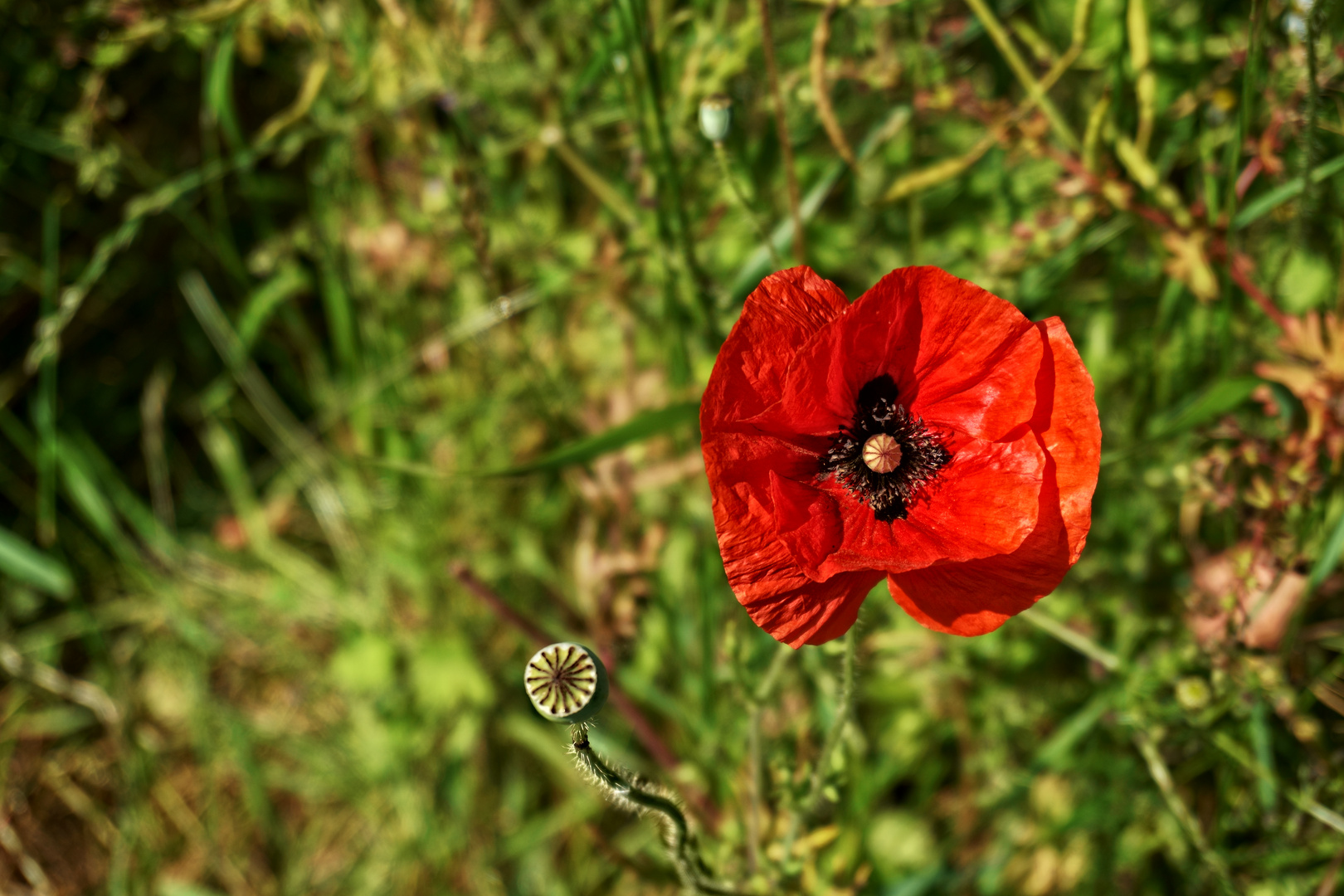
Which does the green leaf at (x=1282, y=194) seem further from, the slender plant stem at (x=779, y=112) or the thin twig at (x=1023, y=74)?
the slender plant stem at (x=779, y=112)

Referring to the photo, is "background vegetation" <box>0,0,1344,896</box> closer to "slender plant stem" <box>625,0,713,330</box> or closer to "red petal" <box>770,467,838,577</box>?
"slender plant stem" <box>625,0,713,330</box>

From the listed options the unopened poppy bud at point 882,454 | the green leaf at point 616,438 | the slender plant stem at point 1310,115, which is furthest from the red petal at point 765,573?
the slender plant stem at point 1310,115

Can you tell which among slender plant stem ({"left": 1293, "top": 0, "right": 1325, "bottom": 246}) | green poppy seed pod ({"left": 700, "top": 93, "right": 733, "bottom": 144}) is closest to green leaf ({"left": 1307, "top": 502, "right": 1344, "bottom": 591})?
slender plant stem ({"left": 1293, "top": 0, "right": 1325, "bottom": 246})

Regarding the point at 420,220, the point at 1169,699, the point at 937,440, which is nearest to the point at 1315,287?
the point at 1169,699

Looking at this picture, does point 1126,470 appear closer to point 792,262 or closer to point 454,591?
point 792,262

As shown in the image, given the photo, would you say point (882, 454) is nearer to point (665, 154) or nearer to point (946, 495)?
point (946, 495)

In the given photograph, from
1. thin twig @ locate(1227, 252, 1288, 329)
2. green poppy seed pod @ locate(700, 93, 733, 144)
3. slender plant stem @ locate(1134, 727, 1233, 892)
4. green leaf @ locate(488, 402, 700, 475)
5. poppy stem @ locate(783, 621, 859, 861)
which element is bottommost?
slender plant stem @ locate(1134, 727, 1233, 892)
